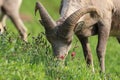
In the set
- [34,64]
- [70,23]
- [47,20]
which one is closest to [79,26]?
[70,23]

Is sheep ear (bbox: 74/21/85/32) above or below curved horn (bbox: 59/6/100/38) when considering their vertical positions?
below

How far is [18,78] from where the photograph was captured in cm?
898

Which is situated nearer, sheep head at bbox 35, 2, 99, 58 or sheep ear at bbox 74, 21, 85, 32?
sheep head at bbox 35, 2, 99, 58

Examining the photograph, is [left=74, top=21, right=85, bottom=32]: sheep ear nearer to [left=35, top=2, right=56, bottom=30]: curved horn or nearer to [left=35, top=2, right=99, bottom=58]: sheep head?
[left=35, top=2, right=99, bottom=58]: sheep head

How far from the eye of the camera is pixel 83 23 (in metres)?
12.4

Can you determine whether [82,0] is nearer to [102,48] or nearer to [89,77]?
[102,48]

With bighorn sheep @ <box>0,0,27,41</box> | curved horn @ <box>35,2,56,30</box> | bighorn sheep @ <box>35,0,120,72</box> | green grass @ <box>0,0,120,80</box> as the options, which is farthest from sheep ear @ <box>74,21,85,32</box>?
bighorn sheep @ <box>0,0,27,41</box>

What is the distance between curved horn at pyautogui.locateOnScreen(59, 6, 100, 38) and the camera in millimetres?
11734

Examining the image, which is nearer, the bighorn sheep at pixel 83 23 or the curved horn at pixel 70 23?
the curved horn at pixel 70 23

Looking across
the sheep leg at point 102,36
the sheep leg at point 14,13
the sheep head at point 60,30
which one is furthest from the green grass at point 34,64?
the sheep leg at point 14,13

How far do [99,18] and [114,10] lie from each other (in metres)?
0.68

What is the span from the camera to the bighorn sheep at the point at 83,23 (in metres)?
11.9

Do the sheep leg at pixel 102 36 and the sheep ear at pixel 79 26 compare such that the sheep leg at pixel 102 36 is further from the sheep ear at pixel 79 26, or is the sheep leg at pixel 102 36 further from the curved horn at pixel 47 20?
Result: the curved horn at pixel 47 20

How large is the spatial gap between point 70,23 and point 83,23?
28.3 inches
